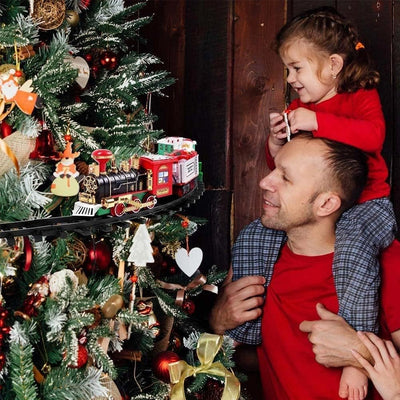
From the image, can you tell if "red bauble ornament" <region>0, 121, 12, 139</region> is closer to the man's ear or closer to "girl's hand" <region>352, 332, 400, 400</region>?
the man's ear

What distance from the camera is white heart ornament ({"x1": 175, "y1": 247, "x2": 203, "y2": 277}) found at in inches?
64.3

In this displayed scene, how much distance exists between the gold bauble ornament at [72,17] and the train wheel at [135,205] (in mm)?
430

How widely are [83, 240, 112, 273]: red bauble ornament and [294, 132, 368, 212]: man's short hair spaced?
731mm

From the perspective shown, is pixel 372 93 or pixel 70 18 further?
pixel 372 93

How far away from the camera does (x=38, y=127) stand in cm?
114

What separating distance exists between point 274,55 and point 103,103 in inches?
40.6

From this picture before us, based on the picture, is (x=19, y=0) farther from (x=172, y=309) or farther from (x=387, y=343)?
(x=387, y=343)

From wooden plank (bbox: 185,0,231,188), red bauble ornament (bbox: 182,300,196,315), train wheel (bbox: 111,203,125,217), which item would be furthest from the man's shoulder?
train wheel (bbox: 111,203,125,217)

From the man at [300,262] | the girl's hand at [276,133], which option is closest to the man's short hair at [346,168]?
the man at [300,262]

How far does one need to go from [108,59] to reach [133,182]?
0.39 m

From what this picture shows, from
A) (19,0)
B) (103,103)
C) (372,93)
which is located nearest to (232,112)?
(372,93)

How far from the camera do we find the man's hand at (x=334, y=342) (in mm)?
1650

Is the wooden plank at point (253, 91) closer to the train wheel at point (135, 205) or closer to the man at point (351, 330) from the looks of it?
the man at point (351, 330)

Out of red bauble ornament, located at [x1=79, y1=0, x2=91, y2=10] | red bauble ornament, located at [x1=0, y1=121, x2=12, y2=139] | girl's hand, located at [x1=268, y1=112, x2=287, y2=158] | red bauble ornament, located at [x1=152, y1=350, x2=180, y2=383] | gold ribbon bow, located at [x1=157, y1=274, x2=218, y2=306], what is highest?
red bauble ornament, located at [x1=79, y1=0, x2=91, y2=10]
